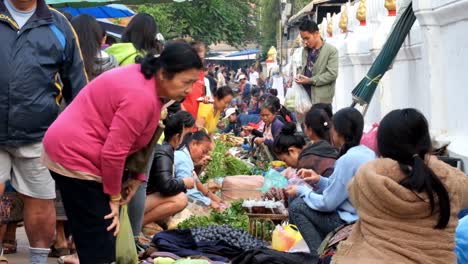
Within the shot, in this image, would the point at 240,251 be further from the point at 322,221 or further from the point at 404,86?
the point at 404,86

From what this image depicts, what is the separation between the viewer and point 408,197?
4340mm

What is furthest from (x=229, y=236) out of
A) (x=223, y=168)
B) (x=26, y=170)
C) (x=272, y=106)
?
(x=272, y=106)

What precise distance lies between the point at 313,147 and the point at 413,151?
3.10 meters

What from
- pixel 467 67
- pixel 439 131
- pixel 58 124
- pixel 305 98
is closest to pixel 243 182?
pixel 305 98

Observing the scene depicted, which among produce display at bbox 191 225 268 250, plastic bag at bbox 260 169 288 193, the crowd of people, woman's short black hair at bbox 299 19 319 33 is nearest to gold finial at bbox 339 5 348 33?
woman's short black hair at bbox 299 19 319 33

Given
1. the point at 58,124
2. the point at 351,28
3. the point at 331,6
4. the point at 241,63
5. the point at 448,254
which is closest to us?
the point at 448,254

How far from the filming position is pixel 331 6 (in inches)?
1319

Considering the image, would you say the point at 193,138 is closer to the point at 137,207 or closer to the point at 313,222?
the point at 137,207

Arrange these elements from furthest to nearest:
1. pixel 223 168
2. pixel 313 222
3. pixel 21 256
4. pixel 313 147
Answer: pixel 223 168
pixel 21 256
pixel 313 147
pixel 313 222

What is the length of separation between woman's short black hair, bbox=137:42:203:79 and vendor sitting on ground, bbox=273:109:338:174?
2.45 m

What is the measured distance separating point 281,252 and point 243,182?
3.86 m

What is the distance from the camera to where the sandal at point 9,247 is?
25.6 feet

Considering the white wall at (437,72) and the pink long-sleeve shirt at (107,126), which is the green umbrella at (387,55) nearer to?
the white wall at (437,72)

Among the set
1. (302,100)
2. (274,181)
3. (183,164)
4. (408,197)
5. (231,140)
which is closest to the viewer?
(408,197)
